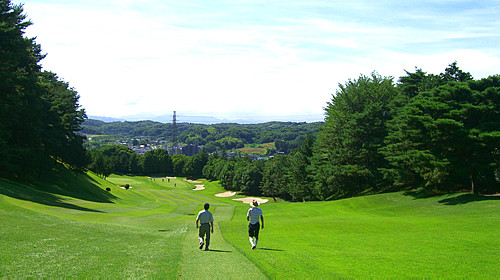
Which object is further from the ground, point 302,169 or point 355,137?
point 355,137

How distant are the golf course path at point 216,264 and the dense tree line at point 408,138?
23125 mm

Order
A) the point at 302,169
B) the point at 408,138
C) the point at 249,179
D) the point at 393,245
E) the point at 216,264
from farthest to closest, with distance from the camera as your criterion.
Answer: the point at 249,179, the point at 302,169, the point at 408,138, the point at 393,245, the point at 216,264

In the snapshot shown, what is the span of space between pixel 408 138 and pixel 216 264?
32.3 meters

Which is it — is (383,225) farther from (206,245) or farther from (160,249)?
(160,249)

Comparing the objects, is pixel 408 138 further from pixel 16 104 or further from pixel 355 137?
pixel 16 104

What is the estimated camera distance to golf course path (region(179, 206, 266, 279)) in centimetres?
955

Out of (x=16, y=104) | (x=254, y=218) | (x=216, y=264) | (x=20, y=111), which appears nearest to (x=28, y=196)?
(x=16, y=104)

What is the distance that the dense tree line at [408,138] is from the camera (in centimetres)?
2775

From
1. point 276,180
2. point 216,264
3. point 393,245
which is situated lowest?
point 276,180

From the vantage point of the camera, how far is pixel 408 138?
119ft

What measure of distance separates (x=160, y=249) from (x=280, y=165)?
259 feet

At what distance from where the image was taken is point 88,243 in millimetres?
13117

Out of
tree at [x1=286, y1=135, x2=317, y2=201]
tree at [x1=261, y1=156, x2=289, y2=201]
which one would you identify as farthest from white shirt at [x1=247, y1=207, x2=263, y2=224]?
tree at [x1=261, y1=156, x2=289, y2=201]

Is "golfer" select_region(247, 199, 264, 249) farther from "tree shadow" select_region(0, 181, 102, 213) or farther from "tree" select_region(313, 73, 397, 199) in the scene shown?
"tree" select_region(313, 73, 397, 199)
